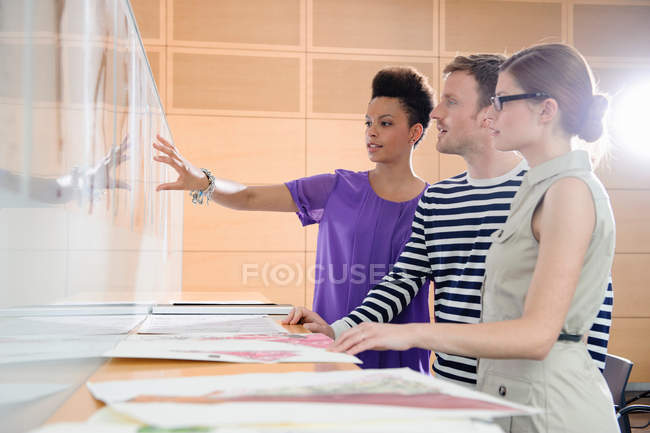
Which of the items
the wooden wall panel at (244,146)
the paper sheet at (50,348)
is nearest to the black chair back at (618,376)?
the paper sheet at (50,348)

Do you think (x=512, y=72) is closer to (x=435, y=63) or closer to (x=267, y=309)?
(x=267, y=309)

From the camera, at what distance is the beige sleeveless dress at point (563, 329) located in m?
0.88

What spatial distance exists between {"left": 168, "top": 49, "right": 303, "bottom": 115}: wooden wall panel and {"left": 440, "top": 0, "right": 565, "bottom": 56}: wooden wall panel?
3.52 ft

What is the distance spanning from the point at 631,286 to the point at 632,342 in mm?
378

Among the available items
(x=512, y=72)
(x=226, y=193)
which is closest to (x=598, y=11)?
(x=226, y=193)

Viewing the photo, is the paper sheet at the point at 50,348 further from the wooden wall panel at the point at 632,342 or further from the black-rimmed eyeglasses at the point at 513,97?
the wooden wall panel at the point at 632,342

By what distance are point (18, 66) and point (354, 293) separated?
4.37 feet

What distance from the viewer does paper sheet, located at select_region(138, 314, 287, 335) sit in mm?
1078

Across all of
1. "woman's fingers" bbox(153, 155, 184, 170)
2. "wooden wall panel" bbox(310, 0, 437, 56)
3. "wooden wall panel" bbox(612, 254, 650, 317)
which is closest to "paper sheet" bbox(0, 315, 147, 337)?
"woman's fingers" bbox(153, 155, 184, 170)

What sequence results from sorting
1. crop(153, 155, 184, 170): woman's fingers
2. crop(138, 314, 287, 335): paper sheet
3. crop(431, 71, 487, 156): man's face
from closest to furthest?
crop(138, 314, 287, 335): paper sheet → crop(431, 71, 487, 156): man's face → crop(153, 155, 184, 170): woman's fingers

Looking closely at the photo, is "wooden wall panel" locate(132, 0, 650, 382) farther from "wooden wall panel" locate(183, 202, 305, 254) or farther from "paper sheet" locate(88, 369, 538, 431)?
"paper sheet" locate(88, 369, 538, 431)

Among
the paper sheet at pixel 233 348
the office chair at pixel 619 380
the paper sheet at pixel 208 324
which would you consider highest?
Answer: the paper sheet at pixel 233 348

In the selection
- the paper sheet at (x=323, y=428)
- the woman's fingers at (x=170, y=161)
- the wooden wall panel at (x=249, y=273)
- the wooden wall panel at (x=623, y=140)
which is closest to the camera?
the paper sheet at (x=323, y=428)

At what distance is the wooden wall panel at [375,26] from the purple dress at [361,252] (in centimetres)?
231
